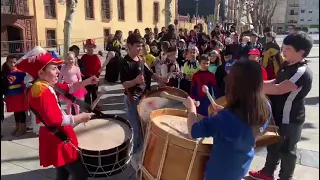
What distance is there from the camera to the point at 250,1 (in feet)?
21.7

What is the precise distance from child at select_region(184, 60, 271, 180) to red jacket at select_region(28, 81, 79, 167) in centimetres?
91

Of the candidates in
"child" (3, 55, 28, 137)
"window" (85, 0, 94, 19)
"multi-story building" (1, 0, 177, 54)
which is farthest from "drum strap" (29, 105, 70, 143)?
"window" (85, 0, 94, 19)

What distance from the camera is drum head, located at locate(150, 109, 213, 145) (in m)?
1.99

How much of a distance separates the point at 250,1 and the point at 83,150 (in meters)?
5.48

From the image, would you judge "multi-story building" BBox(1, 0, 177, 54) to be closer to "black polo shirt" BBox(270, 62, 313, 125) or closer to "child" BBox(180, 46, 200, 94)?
"child" BBox(180, 46, 200, 94)

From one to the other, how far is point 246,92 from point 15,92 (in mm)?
3726

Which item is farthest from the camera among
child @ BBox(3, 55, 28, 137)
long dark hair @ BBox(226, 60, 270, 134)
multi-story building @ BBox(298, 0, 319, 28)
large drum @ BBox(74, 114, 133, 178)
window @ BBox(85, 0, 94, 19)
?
window @ BBox(85, 0, 94, 19)

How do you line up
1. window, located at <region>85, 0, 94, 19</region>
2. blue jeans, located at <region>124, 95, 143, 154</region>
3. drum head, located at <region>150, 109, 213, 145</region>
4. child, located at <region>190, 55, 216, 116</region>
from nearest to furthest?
drum head, located at <region>150, 109, 213, 145</region>
blue jeans, located at <region>124, 95, 143, 154</region>
child, located at <region>190, 55, 216, 116</region>
window, located at <region>85, 0, 94, 19</region>

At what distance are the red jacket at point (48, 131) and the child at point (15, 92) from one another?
7.87ft

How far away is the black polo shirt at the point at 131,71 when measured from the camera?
328 centimetres

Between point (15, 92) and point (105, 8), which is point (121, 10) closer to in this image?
point (105, 8)

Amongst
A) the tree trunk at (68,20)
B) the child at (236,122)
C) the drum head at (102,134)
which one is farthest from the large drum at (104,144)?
the tree trunk at (68,20)

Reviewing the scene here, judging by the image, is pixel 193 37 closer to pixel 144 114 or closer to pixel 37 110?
pixel 144 114

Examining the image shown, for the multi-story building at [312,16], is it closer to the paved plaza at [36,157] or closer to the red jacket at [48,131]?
the paved plaza at [36,157]
